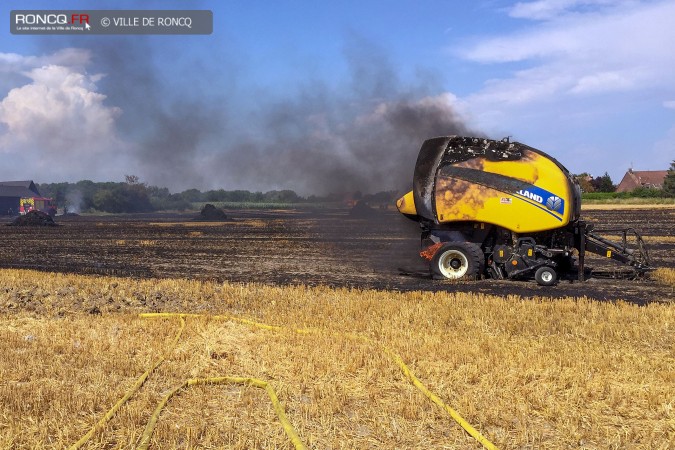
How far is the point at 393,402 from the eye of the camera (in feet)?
21.0

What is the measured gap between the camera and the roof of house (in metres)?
77.2

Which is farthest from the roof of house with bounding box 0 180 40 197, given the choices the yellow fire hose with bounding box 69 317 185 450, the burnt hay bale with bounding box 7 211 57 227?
the yellow fire hose with bounding box 69 317 185 450

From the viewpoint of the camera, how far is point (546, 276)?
46.8 feet

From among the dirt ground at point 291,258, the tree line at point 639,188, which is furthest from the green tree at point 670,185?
the dirt ground at point 291,258

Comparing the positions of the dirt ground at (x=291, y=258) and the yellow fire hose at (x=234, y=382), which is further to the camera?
the dirt ground at (x=291, y=258)

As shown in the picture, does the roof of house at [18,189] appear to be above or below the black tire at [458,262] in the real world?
above

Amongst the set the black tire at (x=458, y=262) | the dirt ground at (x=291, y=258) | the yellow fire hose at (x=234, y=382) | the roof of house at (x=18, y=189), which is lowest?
the yellow fire hose at (x=234, y=382)

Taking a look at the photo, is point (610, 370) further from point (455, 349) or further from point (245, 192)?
point (245, 192)

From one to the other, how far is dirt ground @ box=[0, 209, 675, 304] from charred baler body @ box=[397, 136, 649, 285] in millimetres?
533

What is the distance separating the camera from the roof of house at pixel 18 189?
253 feet

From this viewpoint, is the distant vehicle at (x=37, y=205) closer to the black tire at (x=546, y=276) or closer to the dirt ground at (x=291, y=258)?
the dirt ground at (x=291, y=258)

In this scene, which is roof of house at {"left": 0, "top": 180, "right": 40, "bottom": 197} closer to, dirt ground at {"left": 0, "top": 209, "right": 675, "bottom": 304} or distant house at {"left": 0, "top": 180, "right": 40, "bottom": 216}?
distant house at {"left": 0, "top": 180, "right": 40, "bottom": 216}

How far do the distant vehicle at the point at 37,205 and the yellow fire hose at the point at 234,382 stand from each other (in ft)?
201

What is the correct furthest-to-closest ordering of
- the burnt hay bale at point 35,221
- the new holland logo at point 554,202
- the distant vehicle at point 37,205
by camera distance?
the distant vehicle at point 37,205 < the burnt hay bale at point 35,221 < the new holland logo at point 554,202
